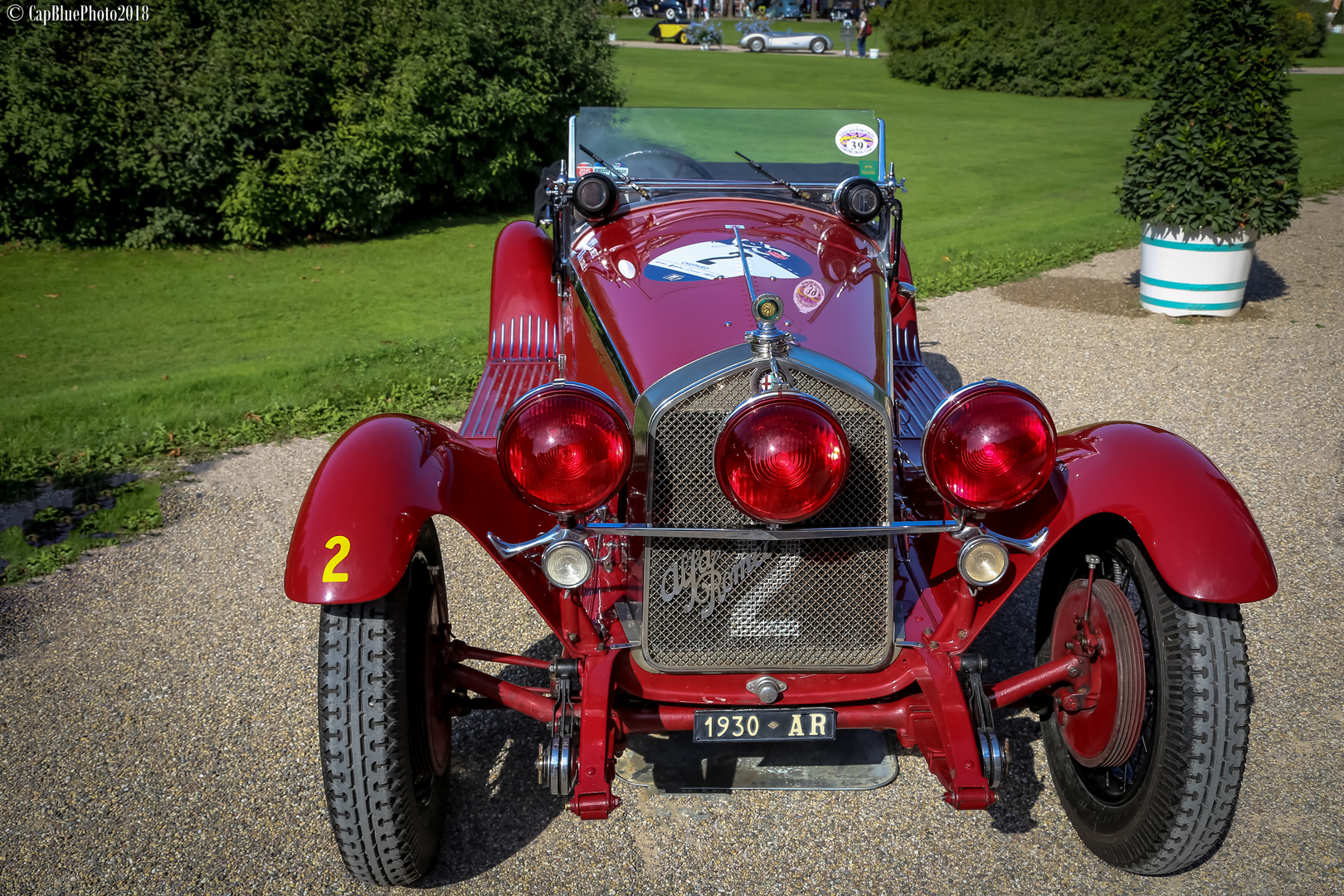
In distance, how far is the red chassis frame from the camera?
2229 millimetres

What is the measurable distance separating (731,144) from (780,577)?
2.36 metres

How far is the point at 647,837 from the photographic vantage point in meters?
2.67

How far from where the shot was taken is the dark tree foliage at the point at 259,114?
28.8 feet

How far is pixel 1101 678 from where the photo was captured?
254 cm

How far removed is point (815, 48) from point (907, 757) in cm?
3728

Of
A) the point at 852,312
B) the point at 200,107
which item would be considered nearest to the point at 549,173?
the point at 852,312

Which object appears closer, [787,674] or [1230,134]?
[787,674]

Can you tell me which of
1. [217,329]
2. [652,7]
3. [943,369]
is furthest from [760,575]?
[652,7]

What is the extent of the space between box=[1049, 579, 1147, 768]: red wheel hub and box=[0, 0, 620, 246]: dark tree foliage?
8.79 m

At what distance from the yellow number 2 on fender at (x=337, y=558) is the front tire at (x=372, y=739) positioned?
0.13 m

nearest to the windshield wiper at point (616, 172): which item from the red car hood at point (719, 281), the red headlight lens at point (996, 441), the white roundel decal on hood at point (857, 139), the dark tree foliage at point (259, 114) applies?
the red car hood at point (719, 281)

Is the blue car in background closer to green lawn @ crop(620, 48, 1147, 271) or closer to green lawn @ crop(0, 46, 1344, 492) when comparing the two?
green lawn @ crop(620, 48, 1147, 271)

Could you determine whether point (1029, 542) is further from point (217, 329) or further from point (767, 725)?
point (217, 329)

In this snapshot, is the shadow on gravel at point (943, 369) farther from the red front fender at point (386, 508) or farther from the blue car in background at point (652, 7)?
the blue car in background at point (652, 7)
